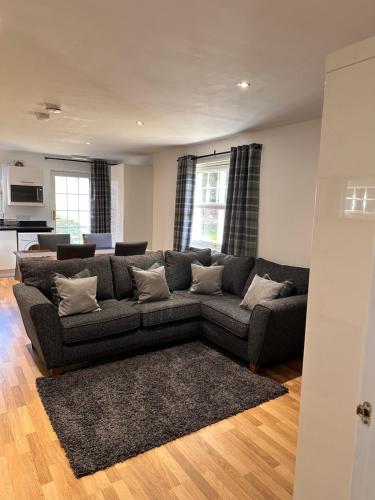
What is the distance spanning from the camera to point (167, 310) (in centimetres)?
330

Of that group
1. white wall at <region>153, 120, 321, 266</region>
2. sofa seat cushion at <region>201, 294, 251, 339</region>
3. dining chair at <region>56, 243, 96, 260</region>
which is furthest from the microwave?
sofa seat cushion at <region>201, 294, 251, 339</region>

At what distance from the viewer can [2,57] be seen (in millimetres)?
2148

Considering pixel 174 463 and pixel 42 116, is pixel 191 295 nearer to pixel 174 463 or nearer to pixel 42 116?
pixel 174 463

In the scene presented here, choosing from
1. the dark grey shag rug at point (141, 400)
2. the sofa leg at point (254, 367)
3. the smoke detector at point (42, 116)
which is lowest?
the dark grey shag rug at point (141, 400)

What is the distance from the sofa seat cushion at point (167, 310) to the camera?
10.5ft

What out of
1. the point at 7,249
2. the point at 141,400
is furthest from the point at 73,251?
the point at 7,249

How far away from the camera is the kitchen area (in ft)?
20.2

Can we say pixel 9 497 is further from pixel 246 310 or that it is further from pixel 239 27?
pixel 239 27

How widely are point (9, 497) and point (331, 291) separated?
1843 mm

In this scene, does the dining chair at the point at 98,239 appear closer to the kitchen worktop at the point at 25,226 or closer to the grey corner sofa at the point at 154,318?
the kitchen worktop at the point at 25,226

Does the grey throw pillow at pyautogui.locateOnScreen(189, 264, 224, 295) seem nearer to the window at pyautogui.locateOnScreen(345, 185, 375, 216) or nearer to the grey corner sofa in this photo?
the grey corner sofa

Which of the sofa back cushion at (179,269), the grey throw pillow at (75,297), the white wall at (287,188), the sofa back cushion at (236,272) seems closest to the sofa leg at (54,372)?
the grey throw pillow at (75,297)

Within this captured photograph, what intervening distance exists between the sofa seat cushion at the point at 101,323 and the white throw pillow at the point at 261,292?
1088 millimetres

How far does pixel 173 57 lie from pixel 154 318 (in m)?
2.19
